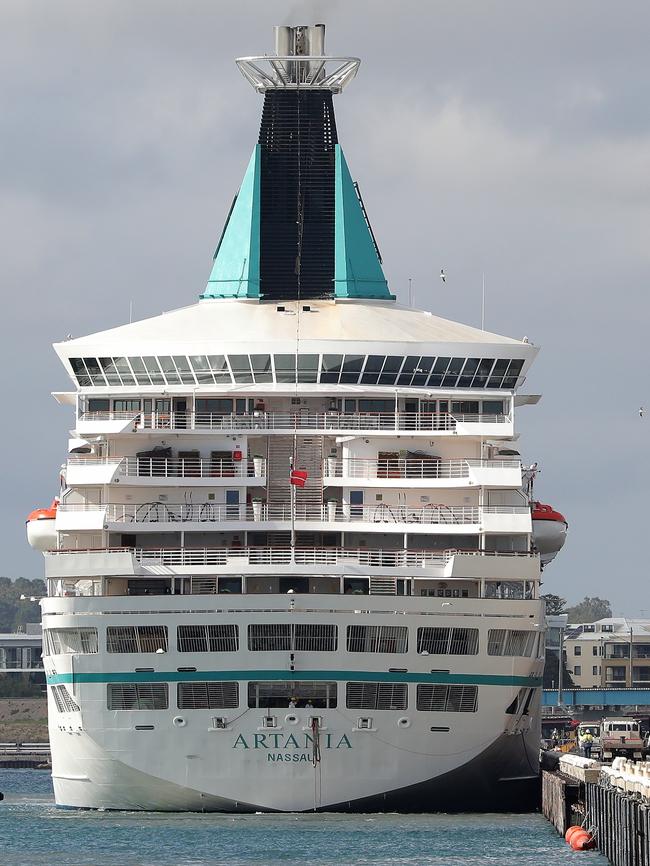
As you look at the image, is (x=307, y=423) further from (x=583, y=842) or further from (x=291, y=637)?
(x=583, y=842)

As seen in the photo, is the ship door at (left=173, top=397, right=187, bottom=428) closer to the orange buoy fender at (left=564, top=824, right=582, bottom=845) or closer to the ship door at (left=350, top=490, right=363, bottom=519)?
the ship door at (left=350, top=490, right=363, bottom=519)

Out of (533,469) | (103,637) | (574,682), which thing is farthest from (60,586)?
(574,682)

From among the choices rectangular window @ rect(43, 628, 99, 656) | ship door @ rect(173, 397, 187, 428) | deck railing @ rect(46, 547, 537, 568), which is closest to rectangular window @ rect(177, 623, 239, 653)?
deck railing @ rect(46, 547, 537, 568)

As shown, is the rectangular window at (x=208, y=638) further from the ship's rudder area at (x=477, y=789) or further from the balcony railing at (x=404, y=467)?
the balcony railing at (x=404, y=467)

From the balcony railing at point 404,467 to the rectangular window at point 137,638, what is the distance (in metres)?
7.26

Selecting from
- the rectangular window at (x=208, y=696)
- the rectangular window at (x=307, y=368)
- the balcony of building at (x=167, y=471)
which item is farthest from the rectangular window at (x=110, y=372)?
the rectangular window at (x=208, y=696)

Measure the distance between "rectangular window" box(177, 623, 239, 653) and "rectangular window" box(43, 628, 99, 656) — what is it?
2767 mm

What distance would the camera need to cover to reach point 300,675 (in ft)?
209

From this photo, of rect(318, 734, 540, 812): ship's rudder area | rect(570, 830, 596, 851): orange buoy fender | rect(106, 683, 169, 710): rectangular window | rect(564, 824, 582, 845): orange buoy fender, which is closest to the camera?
rect(570, 830, 596, 851): orange buoy fender

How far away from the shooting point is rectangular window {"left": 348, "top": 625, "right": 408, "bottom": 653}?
64.1 meters

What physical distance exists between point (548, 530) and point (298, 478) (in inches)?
372

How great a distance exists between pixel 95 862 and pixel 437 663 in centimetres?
1157

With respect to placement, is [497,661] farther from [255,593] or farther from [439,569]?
[255,593]

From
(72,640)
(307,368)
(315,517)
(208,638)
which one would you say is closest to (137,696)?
(208,638)
